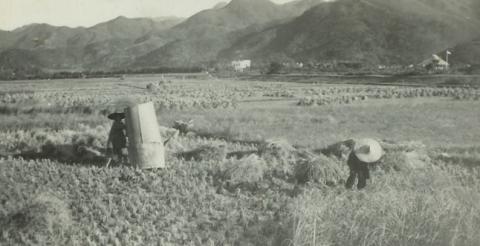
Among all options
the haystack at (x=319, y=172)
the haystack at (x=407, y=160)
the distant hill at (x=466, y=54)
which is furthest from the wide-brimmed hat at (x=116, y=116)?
the distant hill at (x=466, y=54)

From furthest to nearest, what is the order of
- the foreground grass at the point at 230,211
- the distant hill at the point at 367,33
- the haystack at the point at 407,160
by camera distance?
the distant hill at the point at 367,33
the haystack at the point at 407,160
the foreground grass at the point at 230,211

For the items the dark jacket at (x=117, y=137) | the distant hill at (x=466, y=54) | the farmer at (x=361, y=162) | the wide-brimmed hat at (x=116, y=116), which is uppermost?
the distant hill at (x=466, y=54)

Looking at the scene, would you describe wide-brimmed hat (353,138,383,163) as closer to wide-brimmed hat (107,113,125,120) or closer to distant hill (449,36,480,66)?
wide-brimmed hat (107,113,125,120)

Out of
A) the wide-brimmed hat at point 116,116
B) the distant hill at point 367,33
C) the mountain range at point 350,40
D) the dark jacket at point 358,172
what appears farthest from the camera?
the distant hill at point 367,33

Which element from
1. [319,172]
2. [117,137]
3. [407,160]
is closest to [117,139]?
[117,137]

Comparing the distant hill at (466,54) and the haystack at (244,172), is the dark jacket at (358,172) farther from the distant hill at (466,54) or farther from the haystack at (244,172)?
the distant hill at (466,54)

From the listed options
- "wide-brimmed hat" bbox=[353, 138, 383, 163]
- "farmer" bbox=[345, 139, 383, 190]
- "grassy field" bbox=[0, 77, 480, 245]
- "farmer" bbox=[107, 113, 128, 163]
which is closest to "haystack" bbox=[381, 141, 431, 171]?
"grassy field" bbox=[0, 77, 480, 245]

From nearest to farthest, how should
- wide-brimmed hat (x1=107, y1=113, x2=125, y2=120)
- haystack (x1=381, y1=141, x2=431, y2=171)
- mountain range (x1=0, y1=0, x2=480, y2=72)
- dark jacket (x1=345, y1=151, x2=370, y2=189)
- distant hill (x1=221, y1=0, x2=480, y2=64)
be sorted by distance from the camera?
dark jacket (x1=345, y1=151, x2=370, y2=189)
haystack (x1=381, y1=141, x2=431, y2=171)
wide-brimmed hat (x1=107, y1=113, x2=125, y2=120)
mountain range (x1=0, y1=0, x2=480, y2=72)
distant hill (x1=221, y1=0, x2=480, y2=64)

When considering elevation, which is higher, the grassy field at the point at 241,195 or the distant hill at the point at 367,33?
the distant hill at the point at 367,33

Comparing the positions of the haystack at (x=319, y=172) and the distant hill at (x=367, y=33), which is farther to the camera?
the distant hill at (x=367, y=33)

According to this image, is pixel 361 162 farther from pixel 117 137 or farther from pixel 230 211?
pixel 117 137
